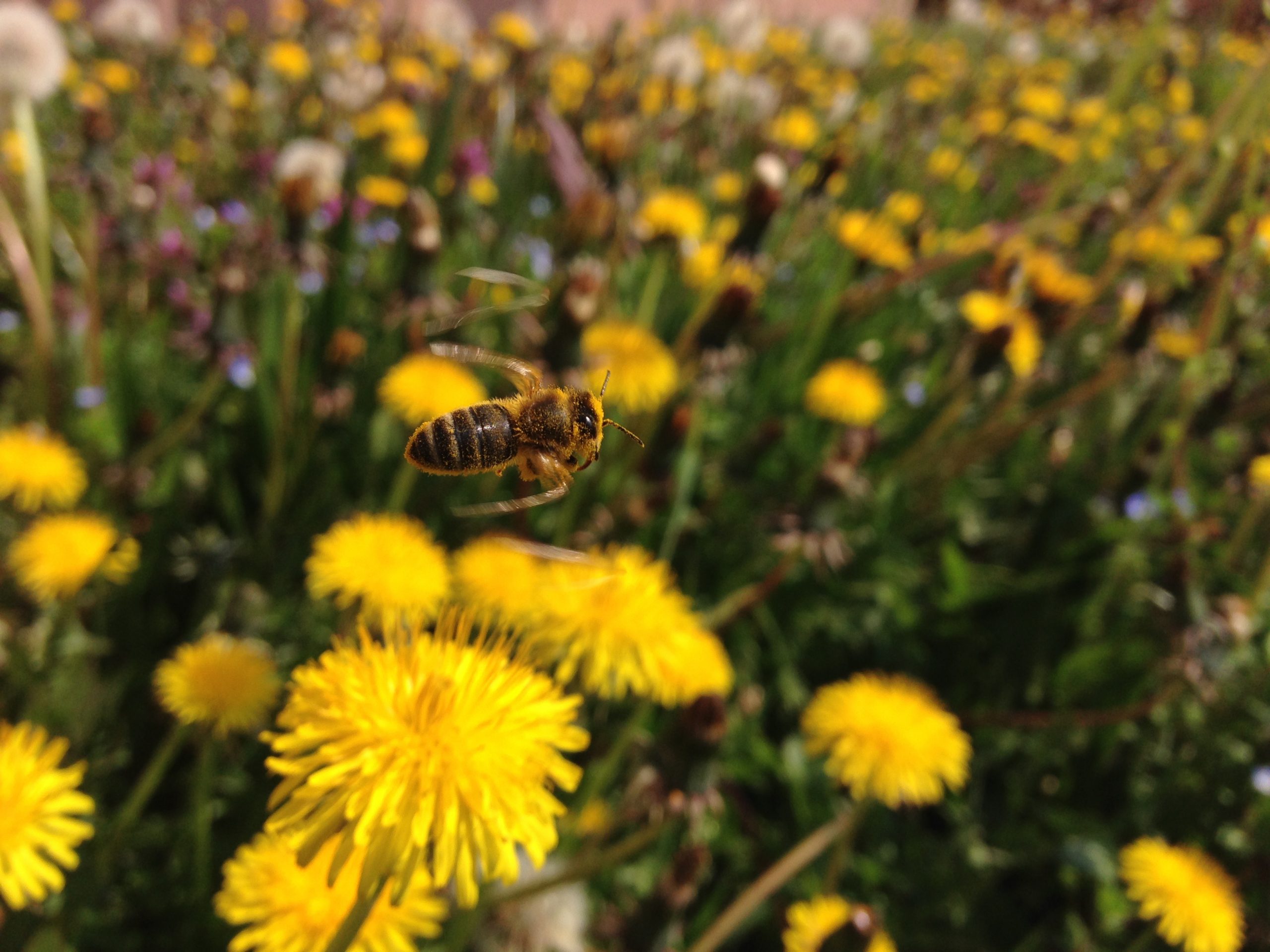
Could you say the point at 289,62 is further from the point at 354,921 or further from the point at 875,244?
the point at 354,921

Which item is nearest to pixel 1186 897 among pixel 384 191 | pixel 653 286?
pixel 653 286

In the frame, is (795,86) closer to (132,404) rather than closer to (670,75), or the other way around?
(670,75)

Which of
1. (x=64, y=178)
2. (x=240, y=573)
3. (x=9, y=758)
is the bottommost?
(x=240, y=573)

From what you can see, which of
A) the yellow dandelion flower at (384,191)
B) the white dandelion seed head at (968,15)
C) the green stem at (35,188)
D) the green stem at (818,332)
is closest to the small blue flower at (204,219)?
the yellow dandelion flower at (384,191)

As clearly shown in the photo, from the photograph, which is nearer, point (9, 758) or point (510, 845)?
point (510, 845)

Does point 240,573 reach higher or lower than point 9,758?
lower

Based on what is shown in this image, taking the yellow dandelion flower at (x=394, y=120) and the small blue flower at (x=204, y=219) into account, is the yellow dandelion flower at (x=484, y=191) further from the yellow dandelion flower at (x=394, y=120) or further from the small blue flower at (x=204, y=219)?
the small blue flower at (x=204, y=219)

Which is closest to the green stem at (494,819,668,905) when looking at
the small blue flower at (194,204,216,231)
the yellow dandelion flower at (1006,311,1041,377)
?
the yellow dandelion flower at (1006,311,1041,377)

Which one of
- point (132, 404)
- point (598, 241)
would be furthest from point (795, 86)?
point (132, 404)
